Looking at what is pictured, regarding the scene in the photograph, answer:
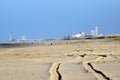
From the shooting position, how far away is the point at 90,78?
14.2 metres

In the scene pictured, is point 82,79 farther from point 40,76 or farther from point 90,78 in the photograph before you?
point 40,76

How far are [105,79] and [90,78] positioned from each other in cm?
49

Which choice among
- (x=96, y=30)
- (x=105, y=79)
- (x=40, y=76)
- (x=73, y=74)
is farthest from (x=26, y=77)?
(x=96, y=30)

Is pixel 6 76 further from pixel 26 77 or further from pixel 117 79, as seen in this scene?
pixel 117 79

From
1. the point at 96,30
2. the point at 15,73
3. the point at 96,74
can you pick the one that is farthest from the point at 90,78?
the point at 96,30

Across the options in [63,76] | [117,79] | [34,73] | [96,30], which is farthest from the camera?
[96,30]

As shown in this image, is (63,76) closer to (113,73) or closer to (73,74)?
(73,74)

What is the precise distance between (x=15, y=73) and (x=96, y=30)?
103702mm

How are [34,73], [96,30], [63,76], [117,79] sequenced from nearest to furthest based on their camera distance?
[117,79] → [63,76] → [34,73] → [96,30]

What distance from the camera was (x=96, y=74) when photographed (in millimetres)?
15398

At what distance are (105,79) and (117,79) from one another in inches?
16.1

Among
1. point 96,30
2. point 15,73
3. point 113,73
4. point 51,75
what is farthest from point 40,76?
point 96,30

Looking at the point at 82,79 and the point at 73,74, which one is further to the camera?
the point at 73,74

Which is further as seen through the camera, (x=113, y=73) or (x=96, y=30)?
(x=96, y=30)
